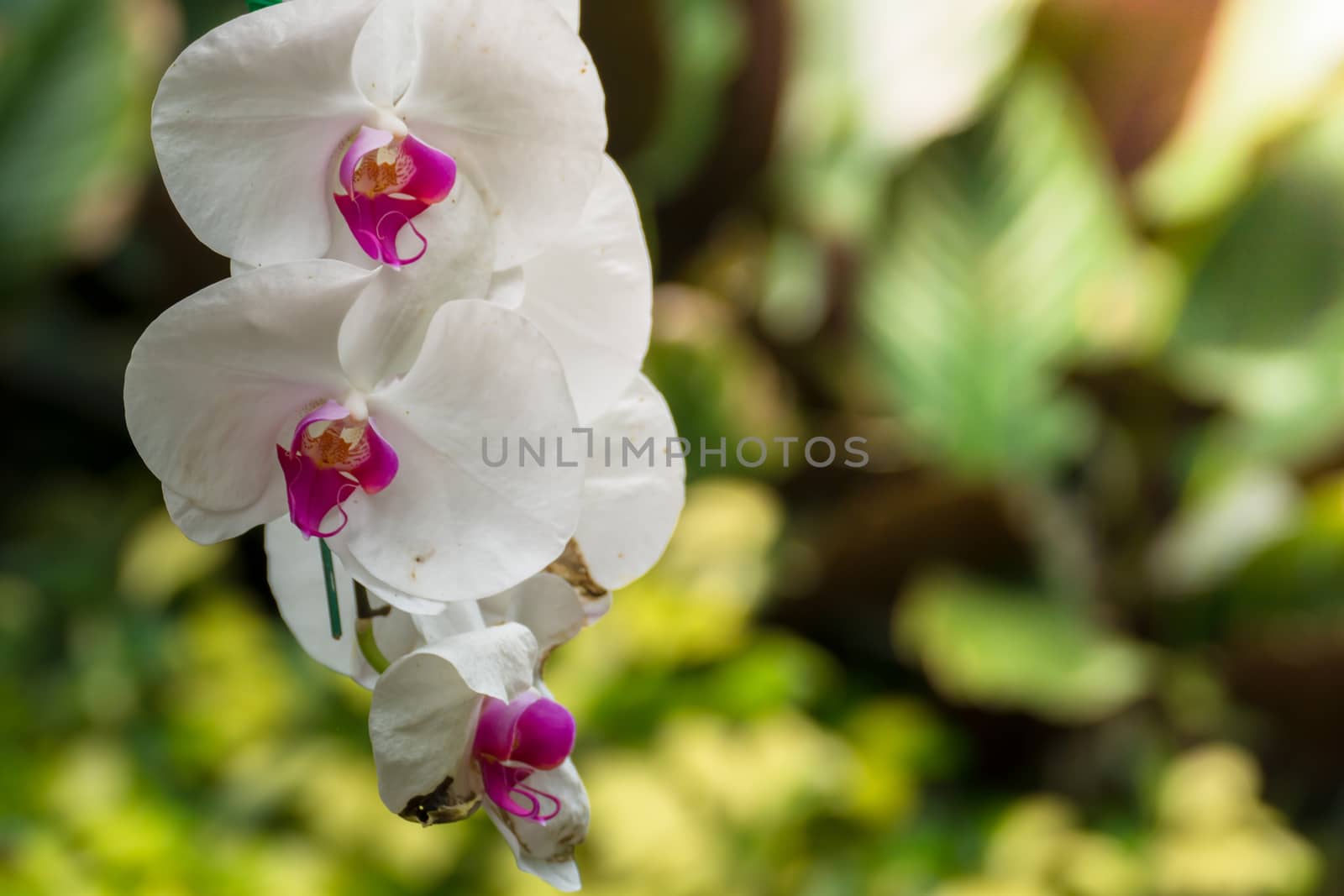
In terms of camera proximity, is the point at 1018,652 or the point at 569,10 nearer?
the point at 569,10

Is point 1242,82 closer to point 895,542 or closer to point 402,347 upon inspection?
point 895,542

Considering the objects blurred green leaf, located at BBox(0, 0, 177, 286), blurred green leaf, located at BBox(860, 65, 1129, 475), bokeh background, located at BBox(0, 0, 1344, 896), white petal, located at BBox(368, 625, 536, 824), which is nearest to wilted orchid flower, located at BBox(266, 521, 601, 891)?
white petal, located at BBox(368, 625, 536, 824)

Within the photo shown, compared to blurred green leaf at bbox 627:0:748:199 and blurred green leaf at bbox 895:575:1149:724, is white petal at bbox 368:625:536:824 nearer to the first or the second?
blurred green leaf at bbox 895:575:1149:724

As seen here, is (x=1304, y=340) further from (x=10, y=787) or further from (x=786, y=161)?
(x=10, y=787)

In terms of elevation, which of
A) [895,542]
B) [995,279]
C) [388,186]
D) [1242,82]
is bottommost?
[895,542]

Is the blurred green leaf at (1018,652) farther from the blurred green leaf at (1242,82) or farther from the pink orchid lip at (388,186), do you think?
the pink orchid lip at (388,186)

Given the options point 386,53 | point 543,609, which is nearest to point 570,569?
point 543,609
